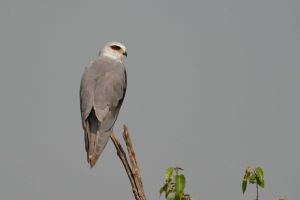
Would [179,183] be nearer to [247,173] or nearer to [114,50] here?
[247,173]

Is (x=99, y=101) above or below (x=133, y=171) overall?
above

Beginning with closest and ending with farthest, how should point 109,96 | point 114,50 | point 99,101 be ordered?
point 99,101 < point 109,96 < point 114,50

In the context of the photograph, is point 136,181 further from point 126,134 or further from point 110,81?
point 110,81

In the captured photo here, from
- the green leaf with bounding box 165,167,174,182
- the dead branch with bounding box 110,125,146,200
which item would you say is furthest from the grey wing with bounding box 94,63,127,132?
the green leaf with bounding box 165,167,174,182

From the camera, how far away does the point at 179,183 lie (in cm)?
443

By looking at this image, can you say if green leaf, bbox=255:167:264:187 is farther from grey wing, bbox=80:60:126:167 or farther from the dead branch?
grey wing, bbox=80:60:126:167

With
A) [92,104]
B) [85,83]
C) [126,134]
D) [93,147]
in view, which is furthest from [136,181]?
[85,83]

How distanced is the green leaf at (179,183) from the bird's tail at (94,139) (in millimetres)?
2676

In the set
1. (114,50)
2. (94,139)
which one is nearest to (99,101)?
(94,139)

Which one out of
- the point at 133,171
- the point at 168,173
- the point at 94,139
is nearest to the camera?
the point at 168,173

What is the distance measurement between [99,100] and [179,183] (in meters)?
3.79

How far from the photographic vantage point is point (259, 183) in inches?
183

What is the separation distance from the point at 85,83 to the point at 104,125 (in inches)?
37.9

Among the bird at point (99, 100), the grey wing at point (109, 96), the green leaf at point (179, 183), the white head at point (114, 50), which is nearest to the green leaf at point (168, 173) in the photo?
the green leaf at point (179, 183)
